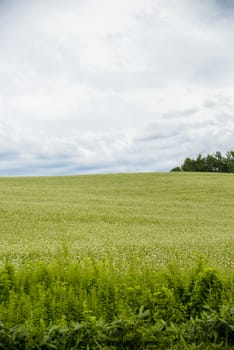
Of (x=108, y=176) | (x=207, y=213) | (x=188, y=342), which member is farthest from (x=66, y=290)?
(x=108, y=176)

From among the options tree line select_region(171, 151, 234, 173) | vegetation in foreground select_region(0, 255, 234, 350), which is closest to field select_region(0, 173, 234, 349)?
vegetation in foreground select_region(0, 255, 234, 350)

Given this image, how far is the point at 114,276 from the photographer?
7.05 meters

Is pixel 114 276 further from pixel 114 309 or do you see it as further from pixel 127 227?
pixel 127 227

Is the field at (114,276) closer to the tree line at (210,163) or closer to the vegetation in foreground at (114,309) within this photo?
the vegetation in foreground at (114,309)

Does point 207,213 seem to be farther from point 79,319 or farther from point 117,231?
point 79,319

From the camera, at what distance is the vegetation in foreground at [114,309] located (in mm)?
5105

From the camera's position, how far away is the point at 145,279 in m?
6.96

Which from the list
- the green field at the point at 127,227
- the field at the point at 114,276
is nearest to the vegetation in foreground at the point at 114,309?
the field at the point at 114,276

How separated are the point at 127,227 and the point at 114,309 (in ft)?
27.5

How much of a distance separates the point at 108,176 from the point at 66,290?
30.8 meters

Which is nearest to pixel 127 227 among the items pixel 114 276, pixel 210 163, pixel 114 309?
pixel 114 276

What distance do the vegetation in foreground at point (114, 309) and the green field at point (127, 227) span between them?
100 cm

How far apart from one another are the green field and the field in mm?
33

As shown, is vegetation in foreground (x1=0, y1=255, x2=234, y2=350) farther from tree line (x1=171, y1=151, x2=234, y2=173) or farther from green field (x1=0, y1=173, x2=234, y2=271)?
tree line (x1=171, y1=151, x2=234, y2=173)
